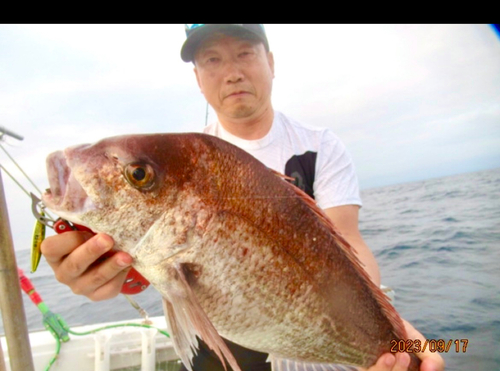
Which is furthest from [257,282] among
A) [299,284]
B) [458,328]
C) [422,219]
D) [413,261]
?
[422,219]

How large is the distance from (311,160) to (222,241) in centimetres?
108

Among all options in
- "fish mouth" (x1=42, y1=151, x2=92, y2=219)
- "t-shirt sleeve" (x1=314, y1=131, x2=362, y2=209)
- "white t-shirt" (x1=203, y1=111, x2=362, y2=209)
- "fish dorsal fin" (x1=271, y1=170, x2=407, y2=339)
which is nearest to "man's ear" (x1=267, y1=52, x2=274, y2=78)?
"white t-shirt" (x1=203, y1=111, x2=362, y2=209)

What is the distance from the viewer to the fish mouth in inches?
36.2

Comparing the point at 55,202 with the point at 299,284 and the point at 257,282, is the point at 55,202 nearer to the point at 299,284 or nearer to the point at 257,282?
the point at 257,282

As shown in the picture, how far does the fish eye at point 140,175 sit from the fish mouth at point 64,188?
→ 14 centimetres

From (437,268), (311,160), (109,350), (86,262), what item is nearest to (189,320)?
(86,262)

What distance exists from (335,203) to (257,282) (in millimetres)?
965

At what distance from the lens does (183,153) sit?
1061mm

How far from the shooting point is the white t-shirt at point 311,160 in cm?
192

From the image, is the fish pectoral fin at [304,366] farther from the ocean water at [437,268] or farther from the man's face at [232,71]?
the man's face at [232,71]

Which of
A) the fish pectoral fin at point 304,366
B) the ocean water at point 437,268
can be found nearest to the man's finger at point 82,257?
the ocean water at point 437,268

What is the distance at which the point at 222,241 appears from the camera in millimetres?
1064
